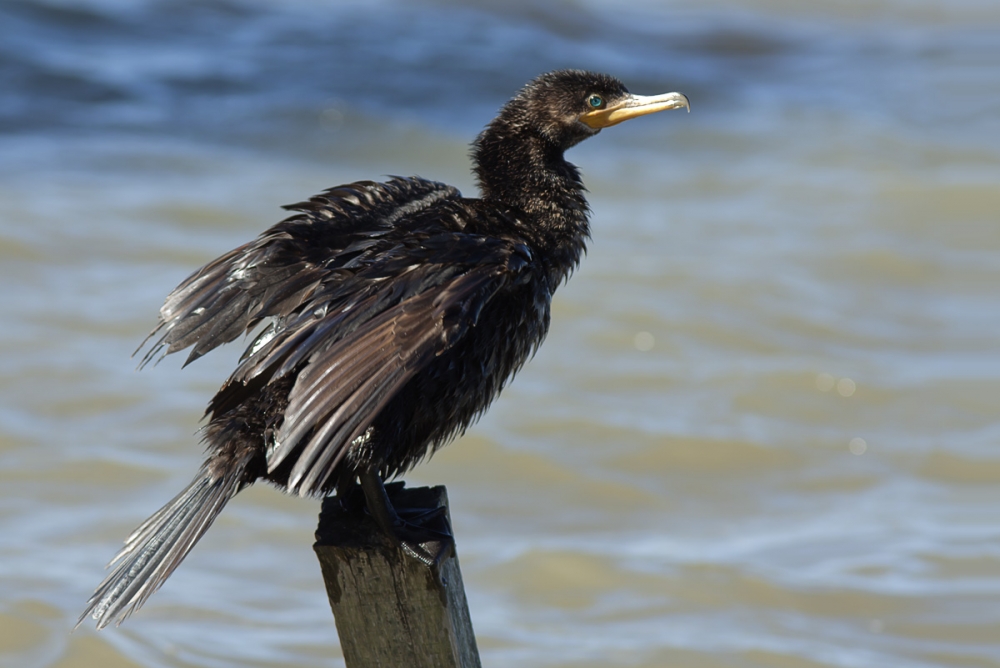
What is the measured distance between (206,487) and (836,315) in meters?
6.23

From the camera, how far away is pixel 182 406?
693 centimetres

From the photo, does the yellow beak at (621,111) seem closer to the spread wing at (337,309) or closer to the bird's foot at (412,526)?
the spread wing at (337,309)

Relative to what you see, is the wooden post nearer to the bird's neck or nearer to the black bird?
the black bird

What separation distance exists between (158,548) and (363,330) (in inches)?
26.4

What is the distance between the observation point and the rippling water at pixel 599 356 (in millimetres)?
5465

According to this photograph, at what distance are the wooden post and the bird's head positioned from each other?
1473 millimetres

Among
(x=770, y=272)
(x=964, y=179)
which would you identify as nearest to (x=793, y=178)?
(x=964, y=179)

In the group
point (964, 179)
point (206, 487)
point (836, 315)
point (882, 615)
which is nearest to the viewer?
point (206, 487)

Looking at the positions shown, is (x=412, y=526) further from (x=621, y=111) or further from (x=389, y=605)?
(x=621, y=111)

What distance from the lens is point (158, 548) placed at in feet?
9.45

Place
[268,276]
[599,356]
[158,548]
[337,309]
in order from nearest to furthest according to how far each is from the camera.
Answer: [158,548], [337,309], [268,276], [599,356]

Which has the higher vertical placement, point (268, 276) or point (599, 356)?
point (599, 356)

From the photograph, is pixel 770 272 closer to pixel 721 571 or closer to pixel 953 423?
pixel 953 423

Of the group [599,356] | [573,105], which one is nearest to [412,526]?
[573,105]
